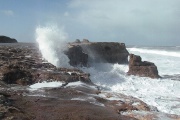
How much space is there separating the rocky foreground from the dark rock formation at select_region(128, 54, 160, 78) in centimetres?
928

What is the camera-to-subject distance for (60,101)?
12344 millimetres

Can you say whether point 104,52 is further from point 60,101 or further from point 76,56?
point 60,101

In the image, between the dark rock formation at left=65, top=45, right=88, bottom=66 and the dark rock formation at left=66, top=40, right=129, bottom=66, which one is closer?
the dark rock formation at left=65, top=45, right=88, bottom=66

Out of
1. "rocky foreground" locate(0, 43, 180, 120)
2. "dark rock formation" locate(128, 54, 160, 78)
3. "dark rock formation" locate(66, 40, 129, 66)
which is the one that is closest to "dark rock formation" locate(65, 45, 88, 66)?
→ "dark rock formation" locate(66, 40, 129, 66)

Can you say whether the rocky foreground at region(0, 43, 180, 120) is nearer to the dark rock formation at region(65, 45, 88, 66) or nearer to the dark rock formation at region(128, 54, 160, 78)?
the dark rock formation at region(65, 45, 88, 66)

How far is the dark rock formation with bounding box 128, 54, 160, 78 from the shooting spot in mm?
25500

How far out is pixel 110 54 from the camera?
32.0 metres

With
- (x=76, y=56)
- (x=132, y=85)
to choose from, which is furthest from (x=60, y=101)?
(x=76, y=56)

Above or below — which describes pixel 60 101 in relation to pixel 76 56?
below

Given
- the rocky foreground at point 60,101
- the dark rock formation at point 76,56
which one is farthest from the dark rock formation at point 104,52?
the rocky foreground at point 60,101

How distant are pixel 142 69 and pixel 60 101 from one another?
1483 cm

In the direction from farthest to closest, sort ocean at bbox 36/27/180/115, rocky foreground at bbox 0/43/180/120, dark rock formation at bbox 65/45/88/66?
dark rock formation at bbox 65/45/88/66
ocean at bbox 36/27/180/115
rocky foreground at bbox 0/43/180/120

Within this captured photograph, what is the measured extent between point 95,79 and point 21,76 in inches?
277

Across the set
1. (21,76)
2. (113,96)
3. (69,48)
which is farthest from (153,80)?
(21,76)
